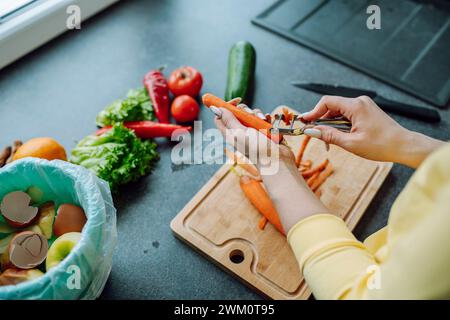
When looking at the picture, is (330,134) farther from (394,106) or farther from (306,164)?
(394,106)

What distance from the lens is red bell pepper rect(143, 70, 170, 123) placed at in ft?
4.30

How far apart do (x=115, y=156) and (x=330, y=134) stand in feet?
1.94

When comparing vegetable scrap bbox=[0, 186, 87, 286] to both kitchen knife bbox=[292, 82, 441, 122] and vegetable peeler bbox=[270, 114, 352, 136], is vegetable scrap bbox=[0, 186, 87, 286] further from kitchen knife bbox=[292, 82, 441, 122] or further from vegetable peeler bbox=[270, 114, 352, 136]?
kitchen knife bbox=[292, 82, 441, 122]

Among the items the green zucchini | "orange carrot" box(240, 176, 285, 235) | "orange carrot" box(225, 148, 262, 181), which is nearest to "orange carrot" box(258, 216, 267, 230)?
"orange carrot" box(240, 176, 285, 235)

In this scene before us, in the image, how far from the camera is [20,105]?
136cm

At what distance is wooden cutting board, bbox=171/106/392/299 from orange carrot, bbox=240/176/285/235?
0.07 feet

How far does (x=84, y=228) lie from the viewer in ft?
2.50

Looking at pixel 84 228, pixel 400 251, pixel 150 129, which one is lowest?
pixel 150 129

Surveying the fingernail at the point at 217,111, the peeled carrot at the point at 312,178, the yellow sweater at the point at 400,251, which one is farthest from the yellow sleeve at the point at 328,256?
the peeled carrot at the point at 312,178

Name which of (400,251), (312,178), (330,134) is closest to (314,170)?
(312,178)

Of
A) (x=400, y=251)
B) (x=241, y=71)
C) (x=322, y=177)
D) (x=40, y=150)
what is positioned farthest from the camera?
(x=241, y=71)

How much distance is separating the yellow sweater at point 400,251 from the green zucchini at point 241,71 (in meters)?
0.73

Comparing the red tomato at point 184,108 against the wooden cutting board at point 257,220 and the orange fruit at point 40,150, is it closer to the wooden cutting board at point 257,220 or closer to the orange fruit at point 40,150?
the wooden cutting board at point 257,220

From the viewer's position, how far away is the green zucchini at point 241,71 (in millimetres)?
1349
